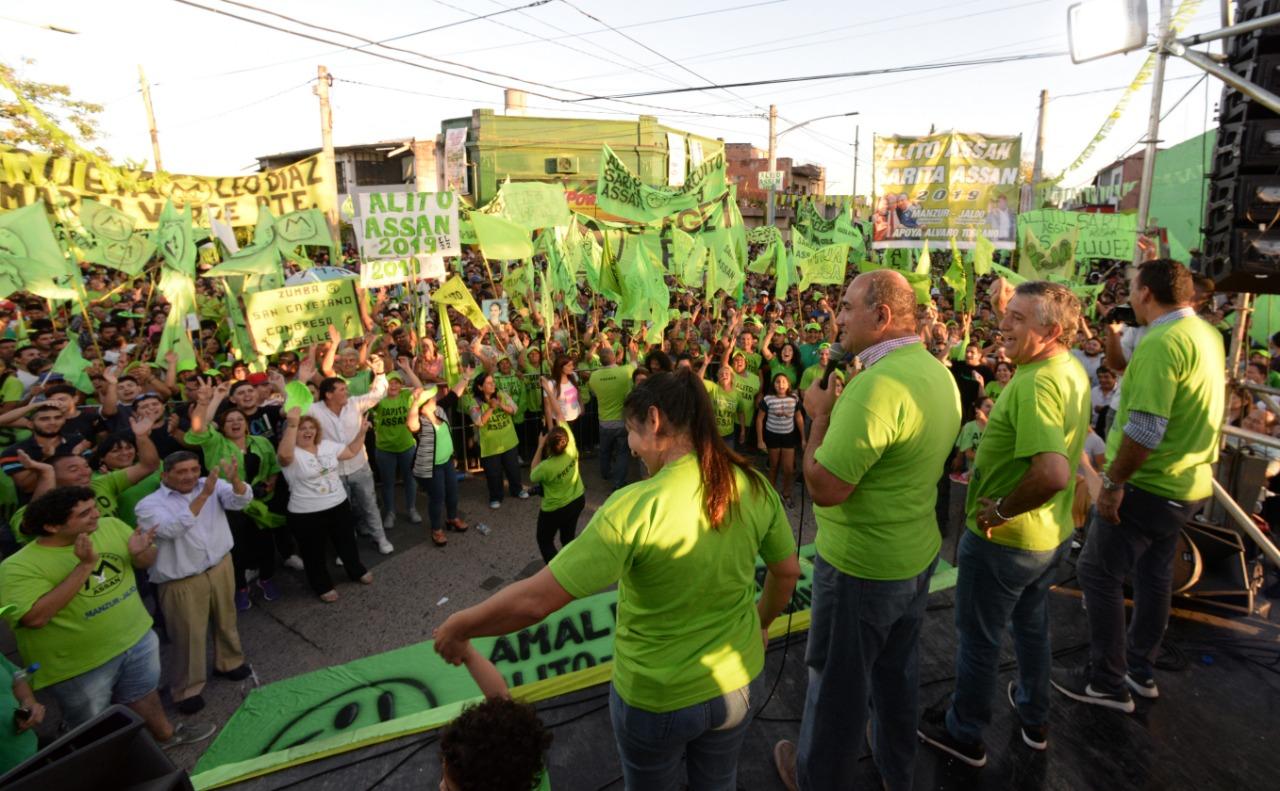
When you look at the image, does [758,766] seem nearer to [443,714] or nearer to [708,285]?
[443,714]

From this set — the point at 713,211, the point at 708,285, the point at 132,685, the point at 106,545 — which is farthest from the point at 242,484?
the point at 713,211

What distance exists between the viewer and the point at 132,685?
348cm

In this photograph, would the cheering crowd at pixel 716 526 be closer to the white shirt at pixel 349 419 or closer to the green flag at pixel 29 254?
the white shirt at pixel 349 419

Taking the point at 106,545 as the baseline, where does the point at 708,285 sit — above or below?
above

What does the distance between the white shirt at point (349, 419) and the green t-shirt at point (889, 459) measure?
14.7ft

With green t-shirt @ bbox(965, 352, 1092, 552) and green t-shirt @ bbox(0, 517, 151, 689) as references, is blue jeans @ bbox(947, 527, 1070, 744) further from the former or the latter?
green t-shirt @ bbox(0, 517, 151, 689)

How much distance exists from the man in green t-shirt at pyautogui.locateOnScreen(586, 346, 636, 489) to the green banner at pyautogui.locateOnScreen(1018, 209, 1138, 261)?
31.6ft

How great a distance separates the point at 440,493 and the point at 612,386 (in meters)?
2.15

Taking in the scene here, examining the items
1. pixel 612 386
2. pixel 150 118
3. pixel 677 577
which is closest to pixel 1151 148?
pixel 612 386

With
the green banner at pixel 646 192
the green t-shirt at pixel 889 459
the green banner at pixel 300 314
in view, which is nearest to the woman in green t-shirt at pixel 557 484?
the green t-shirt at pixel 889 459

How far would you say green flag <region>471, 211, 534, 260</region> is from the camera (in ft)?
28.7

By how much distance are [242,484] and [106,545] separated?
1063 millimetres

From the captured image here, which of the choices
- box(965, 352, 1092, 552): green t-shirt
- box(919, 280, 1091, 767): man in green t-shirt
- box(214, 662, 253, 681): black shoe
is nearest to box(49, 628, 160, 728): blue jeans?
box(214, 662, 253, 681): black shoe

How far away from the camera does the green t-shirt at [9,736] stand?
104 inches
